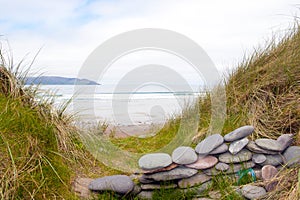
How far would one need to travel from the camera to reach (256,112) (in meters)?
3.32

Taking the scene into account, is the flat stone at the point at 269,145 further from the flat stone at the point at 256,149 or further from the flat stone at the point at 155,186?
the flat stone at the point at 155,186

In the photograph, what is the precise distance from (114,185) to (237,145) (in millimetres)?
979

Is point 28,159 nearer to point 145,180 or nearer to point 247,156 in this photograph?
point 145,180

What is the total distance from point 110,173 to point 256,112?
1.45m

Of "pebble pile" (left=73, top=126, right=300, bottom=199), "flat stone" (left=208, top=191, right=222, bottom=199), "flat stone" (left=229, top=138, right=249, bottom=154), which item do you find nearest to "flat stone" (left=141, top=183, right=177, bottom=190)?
"pebble pile" (left=73, top=126, right=300, bottom=199)

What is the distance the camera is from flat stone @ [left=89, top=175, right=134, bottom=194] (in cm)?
264

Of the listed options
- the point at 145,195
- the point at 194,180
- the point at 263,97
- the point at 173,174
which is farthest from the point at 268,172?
the point at 263,97

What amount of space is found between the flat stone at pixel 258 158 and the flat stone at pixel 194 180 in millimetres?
377

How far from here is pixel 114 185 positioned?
2.65 meters

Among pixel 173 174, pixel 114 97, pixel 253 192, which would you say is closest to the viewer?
pixel 253 192

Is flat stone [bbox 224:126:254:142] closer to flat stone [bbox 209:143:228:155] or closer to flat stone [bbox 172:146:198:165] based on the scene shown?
flat stone [bbox 209:143:228:155]

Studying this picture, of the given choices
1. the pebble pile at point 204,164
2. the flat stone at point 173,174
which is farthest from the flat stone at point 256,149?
the flat stone at point 173,174

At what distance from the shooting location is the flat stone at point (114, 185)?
8.65ft

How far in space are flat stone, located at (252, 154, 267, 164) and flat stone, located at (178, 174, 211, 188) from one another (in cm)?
38
